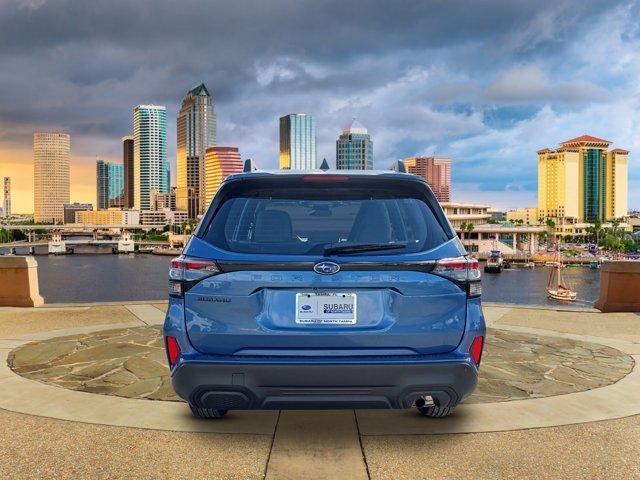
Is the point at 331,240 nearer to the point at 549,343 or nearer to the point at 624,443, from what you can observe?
the point at 624,443

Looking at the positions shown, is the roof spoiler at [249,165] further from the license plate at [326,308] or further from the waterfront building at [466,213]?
the waterfront building at [466,213]

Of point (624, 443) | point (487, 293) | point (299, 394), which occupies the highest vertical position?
point (299, 394)

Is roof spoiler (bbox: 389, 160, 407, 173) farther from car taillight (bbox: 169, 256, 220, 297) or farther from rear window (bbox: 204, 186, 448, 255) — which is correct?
car taillight (bbox: 169, 256, 220, 297)

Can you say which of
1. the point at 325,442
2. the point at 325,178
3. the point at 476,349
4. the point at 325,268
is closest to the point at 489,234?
the point at 325,442

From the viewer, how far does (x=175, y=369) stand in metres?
3.76

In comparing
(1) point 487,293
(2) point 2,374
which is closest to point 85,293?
(1) point 487,293

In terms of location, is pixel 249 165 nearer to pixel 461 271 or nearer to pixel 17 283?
pixel 461 271

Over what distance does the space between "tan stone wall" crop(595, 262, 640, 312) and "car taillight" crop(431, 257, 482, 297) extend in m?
8.59

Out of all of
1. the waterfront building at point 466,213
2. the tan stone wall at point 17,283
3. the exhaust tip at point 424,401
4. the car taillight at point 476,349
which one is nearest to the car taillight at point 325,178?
the car taillight at point 476,349

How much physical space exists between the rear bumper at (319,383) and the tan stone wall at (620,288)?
28.9 ft

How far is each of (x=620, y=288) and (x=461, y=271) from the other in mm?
9061

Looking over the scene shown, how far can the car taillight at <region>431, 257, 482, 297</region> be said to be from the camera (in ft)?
12.1

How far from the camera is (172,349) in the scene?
3.79 metres

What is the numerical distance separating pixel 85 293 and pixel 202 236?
3196 inches
